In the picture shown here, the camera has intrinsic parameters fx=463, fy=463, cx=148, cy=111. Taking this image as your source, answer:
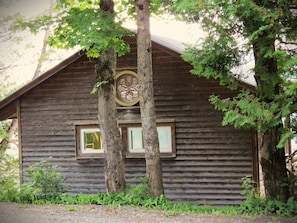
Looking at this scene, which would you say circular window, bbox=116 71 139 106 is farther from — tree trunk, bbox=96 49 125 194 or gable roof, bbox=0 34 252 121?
tree trunk, bbox=96 49 125 194

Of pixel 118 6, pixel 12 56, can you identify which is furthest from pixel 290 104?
pixel 12 56

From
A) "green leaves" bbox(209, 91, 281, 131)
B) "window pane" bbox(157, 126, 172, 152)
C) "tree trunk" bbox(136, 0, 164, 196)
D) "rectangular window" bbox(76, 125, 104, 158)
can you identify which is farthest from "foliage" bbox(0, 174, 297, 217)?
"rectangular window" bbox(76, 125, 104, 158)

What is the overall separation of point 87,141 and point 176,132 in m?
3.23

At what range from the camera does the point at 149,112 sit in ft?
35.7

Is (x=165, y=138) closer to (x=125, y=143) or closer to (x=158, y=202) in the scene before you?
(x=125, y=143)

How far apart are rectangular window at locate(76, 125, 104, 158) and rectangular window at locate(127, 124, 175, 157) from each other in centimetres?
116

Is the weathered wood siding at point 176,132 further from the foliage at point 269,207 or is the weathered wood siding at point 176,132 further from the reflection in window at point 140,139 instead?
the foliage at point 269,207

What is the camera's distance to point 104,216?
8.93 metres

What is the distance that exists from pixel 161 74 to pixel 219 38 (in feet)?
18.6

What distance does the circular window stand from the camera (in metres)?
15.2

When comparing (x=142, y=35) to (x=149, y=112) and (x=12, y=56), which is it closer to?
(x=149, y=112)

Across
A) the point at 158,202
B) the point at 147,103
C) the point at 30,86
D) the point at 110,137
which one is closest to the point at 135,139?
the point at 110,137

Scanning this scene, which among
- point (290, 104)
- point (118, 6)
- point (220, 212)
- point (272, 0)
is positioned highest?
point (118, 6)

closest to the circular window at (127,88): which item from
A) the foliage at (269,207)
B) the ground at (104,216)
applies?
the ground at (104,216)
